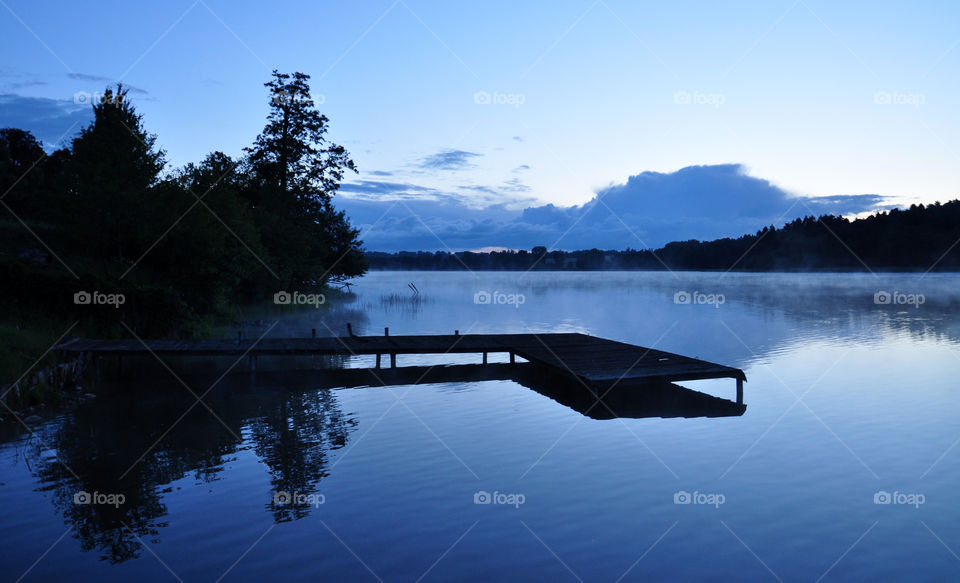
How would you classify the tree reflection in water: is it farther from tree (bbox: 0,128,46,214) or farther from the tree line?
tree (bbox: 0,128,46,214)

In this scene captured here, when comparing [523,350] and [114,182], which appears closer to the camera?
[523,350]

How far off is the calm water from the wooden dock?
1.43 m

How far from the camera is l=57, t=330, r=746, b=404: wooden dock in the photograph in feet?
64.5

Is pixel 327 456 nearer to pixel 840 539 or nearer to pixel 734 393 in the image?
pixel 840 539

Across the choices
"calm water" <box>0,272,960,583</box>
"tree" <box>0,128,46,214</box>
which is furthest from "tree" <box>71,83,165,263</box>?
"tree" <box>0,128,46,214</box>

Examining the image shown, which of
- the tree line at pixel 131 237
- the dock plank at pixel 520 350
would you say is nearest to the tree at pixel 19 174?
the tree line at pixel 131 237

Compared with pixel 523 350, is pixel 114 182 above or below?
above

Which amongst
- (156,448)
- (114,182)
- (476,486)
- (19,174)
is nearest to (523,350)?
(476,486)

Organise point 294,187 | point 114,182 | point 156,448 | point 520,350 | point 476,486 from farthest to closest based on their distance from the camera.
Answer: point 294,187, point 114,182, point 520,350, point 156,448, point 476,486

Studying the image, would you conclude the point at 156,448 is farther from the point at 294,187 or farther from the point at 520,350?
the point at 294,187

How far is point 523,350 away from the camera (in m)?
26.1

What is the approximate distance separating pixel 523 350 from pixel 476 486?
14.2 meters

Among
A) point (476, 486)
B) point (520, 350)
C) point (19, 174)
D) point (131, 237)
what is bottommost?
point (476, 486)

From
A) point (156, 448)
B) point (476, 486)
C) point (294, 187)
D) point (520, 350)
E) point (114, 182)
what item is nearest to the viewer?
point (476, 486)
